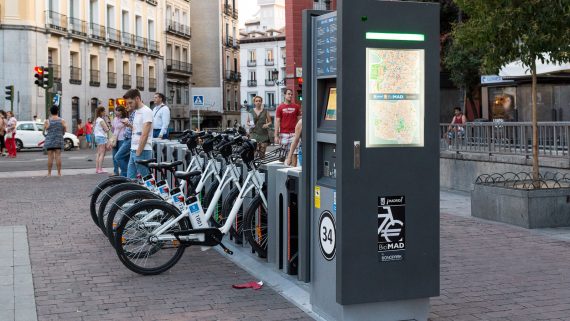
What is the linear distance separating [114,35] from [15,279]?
5148cm

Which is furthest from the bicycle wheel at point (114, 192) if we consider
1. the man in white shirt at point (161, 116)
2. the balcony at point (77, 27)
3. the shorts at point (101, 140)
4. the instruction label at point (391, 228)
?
the balcony at point (77, 27)

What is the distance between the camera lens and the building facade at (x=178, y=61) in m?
69.1

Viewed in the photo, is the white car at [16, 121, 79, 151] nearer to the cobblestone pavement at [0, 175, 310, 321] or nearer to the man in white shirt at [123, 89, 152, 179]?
the man in white shirt at [123, 89, 152, 179]

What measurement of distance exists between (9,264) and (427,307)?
14.4ft

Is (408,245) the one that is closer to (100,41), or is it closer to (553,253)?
(553,253)

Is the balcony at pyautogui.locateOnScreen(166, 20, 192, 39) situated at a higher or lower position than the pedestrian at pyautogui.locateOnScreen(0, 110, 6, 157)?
higher

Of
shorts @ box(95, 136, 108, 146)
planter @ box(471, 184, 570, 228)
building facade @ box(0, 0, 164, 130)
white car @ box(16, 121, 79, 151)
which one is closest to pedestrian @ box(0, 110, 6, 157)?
white car @ box(16, 121, 79, 151)

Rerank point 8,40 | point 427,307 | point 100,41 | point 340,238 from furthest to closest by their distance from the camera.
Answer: point 100,41 < point 8,40 < point 427,307 < point 340,238

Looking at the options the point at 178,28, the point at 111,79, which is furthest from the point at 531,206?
the point at 178,28

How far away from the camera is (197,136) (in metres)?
9.07

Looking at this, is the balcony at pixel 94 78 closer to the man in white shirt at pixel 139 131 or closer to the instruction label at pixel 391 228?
the man in white shirt at pixel 139 131

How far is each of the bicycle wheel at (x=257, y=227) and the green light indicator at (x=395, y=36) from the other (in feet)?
9.69

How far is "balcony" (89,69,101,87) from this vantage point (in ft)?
171

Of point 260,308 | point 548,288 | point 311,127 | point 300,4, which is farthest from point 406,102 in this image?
point 300,4
